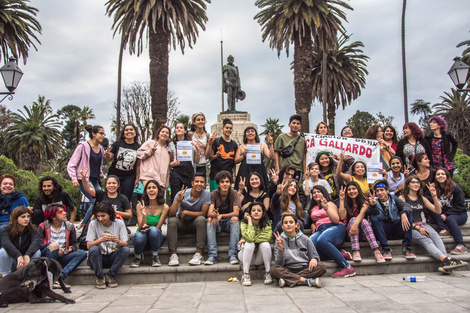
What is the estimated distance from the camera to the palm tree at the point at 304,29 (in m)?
17.8

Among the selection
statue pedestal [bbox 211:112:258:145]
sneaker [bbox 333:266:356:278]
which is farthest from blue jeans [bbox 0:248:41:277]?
statue pedestal [bbox 211:112:258:145]

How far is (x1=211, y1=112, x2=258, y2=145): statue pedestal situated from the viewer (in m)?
18.1

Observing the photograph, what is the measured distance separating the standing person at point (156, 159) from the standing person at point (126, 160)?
0.17 m

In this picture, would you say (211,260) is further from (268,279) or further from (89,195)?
(89,195)

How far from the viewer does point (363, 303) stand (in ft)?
13.0

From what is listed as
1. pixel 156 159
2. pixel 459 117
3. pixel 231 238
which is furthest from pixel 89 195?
pixel 459 117

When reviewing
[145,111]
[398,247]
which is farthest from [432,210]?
[145,111]

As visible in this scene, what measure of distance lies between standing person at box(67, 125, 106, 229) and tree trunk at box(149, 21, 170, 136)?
876cm

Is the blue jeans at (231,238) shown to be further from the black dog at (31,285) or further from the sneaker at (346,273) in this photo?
the black dog at (31,285)

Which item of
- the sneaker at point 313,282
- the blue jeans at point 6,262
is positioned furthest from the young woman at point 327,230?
the blue jeans at point 6,262

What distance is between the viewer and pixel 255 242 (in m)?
5.45

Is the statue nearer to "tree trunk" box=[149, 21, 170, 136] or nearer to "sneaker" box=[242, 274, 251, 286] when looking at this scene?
"tree trunk" box=[149, 21, 170, 136]

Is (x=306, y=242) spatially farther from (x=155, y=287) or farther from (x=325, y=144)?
(x=325, y=144)

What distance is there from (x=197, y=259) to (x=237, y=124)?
12.9 metres
